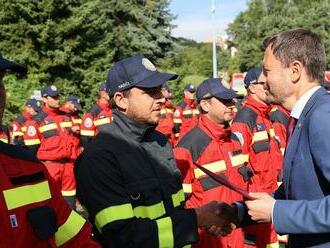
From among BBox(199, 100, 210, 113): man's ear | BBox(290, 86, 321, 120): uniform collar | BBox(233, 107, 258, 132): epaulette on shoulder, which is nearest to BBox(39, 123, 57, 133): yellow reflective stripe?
BBox(233, 107, 258, 132): epaulette on shoulder

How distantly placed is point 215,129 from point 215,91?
555 millimetres

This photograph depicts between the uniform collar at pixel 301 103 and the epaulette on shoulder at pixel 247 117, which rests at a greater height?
the uniform collar at pixel 301 103

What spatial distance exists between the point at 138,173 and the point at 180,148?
210cm

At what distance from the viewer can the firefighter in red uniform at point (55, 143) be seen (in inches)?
376

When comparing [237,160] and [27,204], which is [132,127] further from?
[237,160]

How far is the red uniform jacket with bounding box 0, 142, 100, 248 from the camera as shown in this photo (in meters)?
2.46

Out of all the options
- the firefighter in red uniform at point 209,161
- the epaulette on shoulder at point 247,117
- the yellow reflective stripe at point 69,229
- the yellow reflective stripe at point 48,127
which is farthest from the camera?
the yellow reflective stripe at point 48,127

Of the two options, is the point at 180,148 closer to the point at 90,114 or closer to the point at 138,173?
the point at 138,173

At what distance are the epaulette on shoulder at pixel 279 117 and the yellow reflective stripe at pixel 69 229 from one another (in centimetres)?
552

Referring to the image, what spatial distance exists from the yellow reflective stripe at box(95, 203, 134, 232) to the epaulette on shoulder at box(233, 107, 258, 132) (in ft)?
12.2

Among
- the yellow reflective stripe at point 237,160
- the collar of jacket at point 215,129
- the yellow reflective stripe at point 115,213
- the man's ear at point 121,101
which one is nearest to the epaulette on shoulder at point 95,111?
the collar of jacket at point 215,129

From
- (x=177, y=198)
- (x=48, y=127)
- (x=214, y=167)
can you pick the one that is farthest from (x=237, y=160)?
(x=48, y=127)

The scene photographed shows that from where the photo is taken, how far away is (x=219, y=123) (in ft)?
18.1

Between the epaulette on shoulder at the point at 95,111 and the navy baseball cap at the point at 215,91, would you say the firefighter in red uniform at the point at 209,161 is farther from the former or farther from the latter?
the epaulette on shoulder at the point at 95,111
